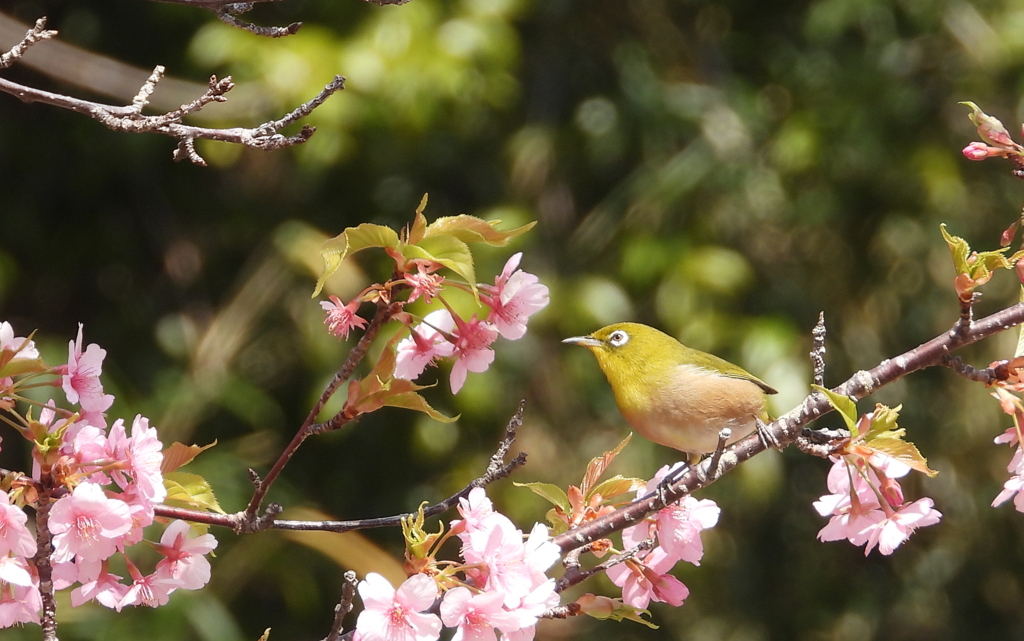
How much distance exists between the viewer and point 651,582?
1.41m

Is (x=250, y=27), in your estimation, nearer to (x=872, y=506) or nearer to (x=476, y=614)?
(x=476, y=614)

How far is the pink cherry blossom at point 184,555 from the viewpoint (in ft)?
4.08

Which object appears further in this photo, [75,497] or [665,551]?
[665,551]

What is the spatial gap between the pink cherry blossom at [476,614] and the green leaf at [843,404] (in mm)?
391

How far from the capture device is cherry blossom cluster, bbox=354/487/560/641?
110 centimetres

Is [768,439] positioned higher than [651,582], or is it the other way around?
[768,439]

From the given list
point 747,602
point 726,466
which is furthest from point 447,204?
point 726,466

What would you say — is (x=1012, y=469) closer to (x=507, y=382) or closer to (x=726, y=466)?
(x=726, y=466)

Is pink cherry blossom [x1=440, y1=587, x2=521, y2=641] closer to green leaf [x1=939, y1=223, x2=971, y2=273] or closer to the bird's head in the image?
green leaf [x1=939, y1=223, x2=971, y2=273]

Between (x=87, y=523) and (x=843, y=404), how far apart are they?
0.77 metres

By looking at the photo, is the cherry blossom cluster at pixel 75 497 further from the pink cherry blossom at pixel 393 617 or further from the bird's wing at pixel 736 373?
the bird's wing at pixel 736 373

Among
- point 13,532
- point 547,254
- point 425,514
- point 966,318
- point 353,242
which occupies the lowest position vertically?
point 547,254

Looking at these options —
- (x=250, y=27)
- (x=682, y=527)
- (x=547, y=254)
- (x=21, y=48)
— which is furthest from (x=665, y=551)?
(x=547, y=254)

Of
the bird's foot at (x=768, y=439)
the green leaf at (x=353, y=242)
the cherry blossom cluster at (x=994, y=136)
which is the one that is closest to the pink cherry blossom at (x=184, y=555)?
the green leaf at (x=353, y=242)
